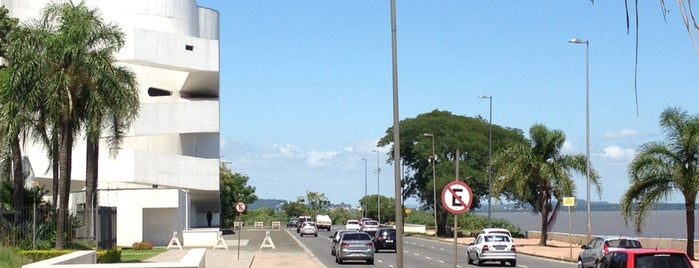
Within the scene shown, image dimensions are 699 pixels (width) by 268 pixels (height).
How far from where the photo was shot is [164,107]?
3002 inches

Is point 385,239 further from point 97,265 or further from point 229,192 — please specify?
point 229,192

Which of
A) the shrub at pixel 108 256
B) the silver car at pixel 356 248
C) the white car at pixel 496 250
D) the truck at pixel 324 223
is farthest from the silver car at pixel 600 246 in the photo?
the truck at pixel 324 223

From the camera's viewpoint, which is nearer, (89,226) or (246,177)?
(89,226)

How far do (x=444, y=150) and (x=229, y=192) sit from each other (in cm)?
3975

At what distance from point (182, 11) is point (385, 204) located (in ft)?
234

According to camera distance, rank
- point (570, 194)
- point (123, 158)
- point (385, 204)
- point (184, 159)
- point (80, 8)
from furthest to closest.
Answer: point (385, 204) < point (184, 159) < point (123, 158) < point (570, 194) < point (80, 8)

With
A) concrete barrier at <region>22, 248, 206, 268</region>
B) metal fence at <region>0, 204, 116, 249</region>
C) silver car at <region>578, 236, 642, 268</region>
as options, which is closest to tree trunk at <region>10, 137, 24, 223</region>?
metal fence at <region>0, 204, 116, 249</region>

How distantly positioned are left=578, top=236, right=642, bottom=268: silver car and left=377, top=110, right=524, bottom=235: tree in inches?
1986

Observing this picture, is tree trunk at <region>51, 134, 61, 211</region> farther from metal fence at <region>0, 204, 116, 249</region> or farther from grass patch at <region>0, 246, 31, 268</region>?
grass patch at <region>0, 246, 31, 268</region>

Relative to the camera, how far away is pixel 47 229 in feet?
131

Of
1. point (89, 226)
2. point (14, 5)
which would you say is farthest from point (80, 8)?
point (14, 5)

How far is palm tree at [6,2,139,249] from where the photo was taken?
132 ft

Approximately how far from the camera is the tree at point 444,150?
299 feet

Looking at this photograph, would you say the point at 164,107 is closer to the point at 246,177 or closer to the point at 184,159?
the point at 184,159
